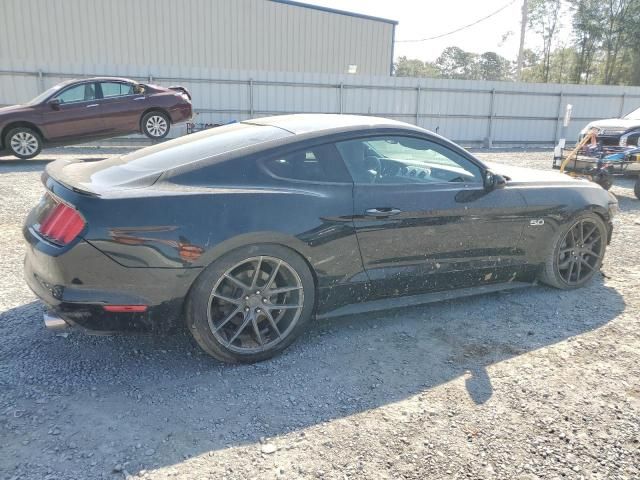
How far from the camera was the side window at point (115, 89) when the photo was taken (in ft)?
36.5

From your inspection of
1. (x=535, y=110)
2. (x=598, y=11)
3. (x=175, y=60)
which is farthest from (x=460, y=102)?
(x=598, y=11)

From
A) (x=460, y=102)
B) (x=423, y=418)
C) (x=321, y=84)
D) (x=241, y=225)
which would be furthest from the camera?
(x=460, y=102)

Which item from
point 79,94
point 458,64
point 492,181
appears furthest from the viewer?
point 458,64

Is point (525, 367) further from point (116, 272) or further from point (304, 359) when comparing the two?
point (116, 272)

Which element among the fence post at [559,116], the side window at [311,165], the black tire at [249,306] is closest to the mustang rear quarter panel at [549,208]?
the side window at [311,165]

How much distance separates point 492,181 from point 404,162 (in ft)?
2.26

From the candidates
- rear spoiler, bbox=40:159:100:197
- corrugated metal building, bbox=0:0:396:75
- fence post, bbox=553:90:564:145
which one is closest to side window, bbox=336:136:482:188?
rear spoiler, bbox=40:159:100:197

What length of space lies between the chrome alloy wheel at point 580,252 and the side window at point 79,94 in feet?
32.9

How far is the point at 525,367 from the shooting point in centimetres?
317

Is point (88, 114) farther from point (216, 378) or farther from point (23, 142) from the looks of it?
point (216, 378)

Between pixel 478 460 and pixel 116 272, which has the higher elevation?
pixel 116 272

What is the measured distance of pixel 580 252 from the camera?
4.38m

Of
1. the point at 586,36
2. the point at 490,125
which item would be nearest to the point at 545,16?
the point at 586,36

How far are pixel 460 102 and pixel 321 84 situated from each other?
16.5 ft
